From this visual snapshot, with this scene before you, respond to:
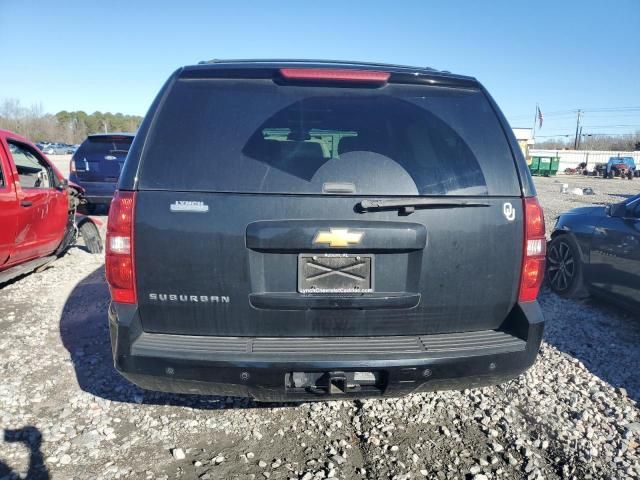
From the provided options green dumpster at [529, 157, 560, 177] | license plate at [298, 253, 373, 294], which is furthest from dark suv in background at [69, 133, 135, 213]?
green dumpster at [529, 157, 560, 177]

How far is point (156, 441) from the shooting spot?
8.57 ft

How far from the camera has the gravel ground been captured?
2416mm

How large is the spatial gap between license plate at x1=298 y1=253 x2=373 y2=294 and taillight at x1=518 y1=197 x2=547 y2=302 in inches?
32.0

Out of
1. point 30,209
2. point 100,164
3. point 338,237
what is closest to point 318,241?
point 338,237

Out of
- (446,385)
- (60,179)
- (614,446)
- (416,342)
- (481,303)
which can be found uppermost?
(60,179)

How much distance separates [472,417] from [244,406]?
1.52 meters

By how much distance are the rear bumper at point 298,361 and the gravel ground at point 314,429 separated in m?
0.56

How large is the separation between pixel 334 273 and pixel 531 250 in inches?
40.7

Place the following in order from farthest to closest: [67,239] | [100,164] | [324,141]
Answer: [100,164] → [67,239] → [324,141]

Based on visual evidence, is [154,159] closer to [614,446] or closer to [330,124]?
[330,124]

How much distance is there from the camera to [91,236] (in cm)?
721

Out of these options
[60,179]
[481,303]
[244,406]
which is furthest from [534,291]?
[60,179]

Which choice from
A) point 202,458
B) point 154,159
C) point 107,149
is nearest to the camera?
point 154,159

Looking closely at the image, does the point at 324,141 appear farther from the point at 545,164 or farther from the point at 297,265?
the point at 545,164
